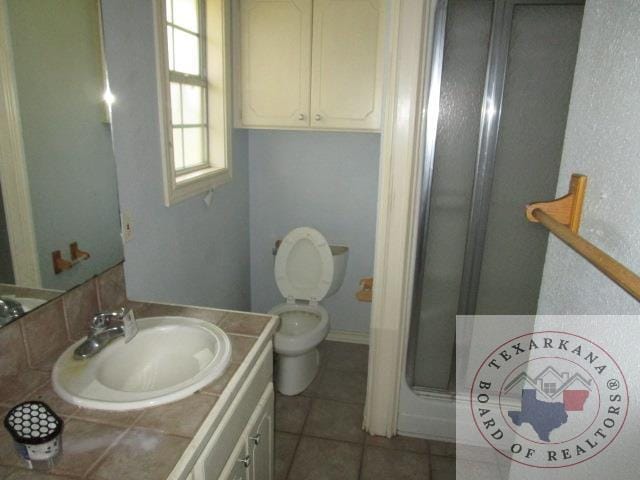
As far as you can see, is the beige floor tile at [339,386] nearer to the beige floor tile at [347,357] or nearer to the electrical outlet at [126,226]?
the beige floor tile at [347,357]

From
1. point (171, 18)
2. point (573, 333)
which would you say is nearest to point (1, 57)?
point (171, 18)

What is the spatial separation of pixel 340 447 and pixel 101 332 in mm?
1302

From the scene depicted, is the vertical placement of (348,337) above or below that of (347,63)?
below

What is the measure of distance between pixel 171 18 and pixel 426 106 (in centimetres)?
115

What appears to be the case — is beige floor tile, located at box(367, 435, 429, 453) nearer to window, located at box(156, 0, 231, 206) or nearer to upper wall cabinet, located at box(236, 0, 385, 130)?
window, located at box(156, 0, 231, 206)

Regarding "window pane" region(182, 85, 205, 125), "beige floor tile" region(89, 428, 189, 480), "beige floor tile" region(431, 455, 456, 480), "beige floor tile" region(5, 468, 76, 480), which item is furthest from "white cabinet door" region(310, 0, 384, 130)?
"beige floor tile" region(5, 468, 76, 480)

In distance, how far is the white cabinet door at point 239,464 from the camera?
1058 millimetres

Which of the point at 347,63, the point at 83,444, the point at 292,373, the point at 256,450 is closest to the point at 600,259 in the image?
the point at 83,444

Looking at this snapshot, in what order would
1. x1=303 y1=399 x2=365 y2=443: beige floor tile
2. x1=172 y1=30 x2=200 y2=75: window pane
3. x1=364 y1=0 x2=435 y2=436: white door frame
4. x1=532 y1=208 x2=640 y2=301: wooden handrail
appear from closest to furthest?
x1=532 y1=208 x2=640 y2=301: wooden handrail → x1=364 y1=0 x2=435 y2=436: white door frame → x1=172 y1=30 x2=200 y2=75: window pane → x1=303 y1=399 x2=365 y2=443: beige floor tile

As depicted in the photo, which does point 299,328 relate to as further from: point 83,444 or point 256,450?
point 83,444

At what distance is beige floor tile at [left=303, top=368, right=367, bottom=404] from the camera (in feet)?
7.80

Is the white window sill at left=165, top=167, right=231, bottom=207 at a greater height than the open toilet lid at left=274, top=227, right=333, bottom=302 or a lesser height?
greater

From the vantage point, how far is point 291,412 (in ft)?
7.35

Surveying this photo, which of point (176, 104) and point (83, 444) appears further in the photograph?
point (176, 104)
